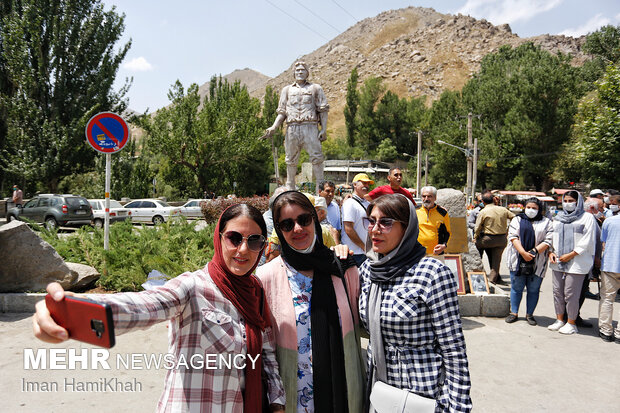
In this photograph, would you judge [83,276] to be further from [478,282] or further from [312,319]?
[478,282]

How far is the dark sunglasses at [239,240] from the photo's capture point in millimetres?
1713

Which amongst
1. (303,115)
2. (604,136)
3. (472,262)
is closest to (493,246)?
(472,262)

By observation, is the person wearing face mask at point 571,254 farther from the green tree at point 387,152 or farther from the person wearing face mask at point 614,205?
the green tree at point 387,152

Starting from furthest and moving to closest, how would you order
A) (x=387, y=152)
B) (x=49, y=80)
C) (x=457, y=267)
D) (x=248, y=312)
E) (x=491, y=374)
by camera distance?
1. (x=387, y=152)
2. (x=49, y=80)
3. (x=457, y=267)
4. (x=491, y=374)
5. (x=248, y=312)

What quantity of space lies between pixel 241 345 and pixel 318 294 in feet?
1.61

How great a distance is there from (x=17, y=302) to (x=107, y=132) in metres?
3.10

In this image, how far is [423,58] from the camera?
125 metres

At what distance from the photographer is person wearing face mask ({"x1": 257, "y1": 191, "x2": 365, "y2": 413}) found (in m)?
1.87

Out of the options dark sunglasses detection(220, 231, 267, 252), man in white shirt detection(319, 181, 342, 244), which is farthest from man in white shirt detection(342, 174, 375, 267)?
dark sunglasses detection(220, 231, 267, 252)

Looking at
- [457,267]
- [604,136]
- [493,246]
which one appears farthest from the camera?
[604,136]

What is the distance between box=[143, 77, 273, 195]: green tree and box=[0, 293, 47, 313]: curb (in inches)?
1021

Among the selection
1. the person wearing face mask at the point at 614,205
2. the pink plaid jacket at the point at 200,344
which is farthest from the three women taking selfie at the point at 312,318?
the person wearing face mask at the point at 614,205

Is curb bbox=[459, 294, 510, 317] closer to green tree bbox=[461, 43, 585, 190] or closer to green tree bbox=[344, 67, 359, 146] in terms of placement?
green tree bbox=[461, 43, 585, 190]

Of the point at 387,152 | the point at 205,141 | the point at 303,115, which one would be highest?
the point at 387,152
